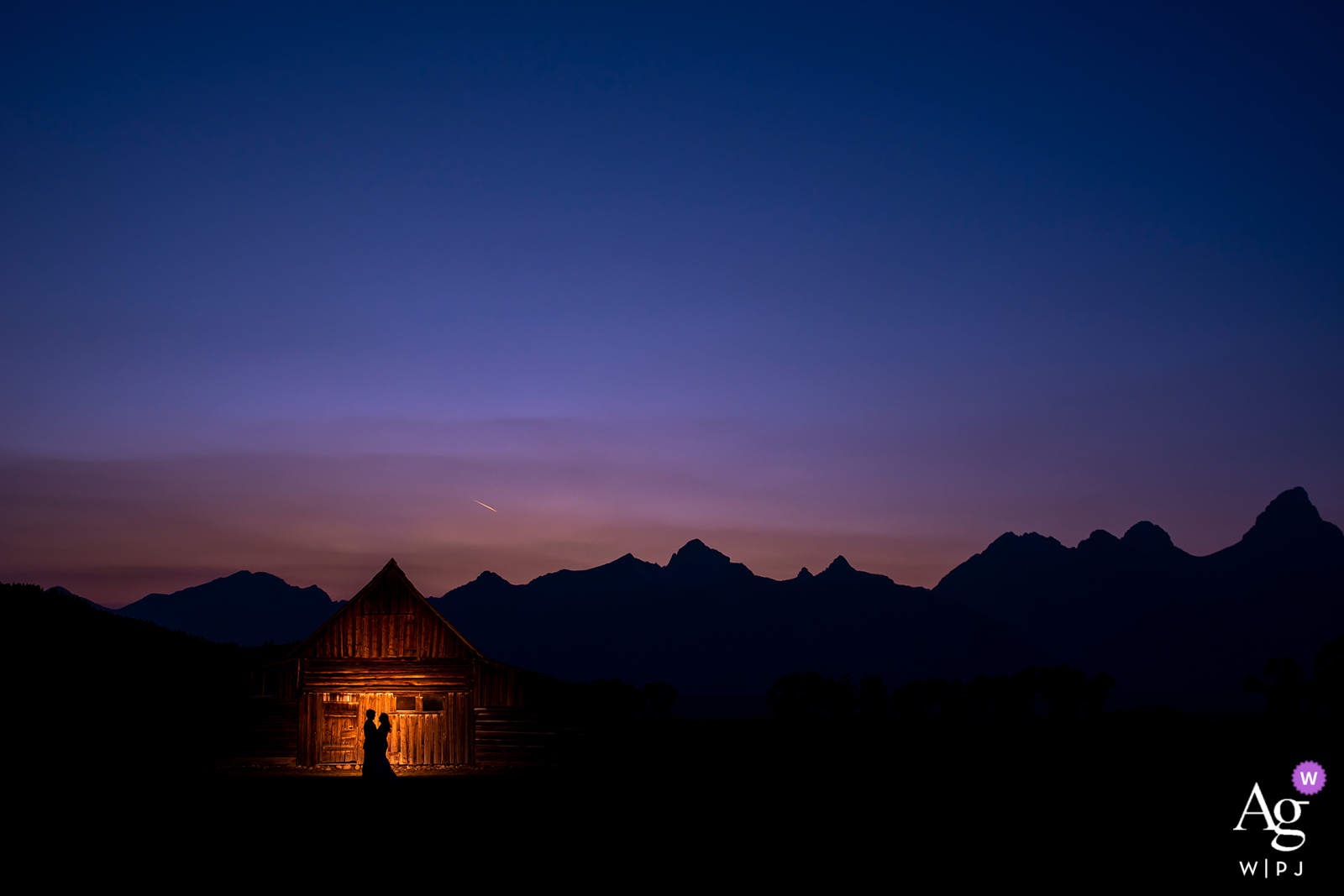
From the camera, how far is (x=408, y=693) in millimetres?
33594

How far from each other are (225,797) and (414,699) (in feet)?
31.2

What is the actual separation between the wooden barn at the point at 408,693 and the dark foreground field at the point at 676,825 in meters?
1.58

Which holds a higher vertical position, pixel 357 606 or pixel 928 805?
pixel 357 606

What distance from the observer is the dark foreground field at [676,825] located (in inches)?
639

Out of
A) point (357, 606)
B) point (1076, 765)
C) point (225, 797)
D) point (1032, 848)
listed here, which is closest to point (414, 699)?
point (357, 606)

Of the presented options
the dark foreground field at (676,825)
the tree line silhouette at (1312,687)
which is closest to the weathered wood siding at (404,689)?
the dark foreground field at (676,825)

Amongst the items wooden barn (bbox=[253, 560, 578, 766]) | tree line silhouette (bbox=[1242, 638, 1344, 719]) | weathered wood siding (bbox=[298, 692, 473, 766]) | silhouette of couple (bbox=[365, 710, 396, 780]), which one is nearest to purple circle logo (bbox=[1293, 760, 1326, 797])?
wooden barn (bbox=[253, 560, 578, 766])

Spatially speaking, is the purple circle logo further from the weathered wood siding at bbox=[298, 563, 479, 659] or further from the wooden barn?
the weathered wood siding at bbox=[298, 563, 479, 659]

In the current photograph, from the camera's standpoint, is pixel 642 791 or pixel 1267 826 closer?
pixel 1267 826

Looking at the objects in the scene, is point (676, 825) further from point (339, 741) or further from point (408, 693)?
point (339, 741)

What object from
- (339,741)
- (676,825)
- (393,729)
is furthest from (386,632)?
(676,825)

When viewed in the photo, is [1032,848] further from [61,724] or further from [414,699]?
[61,724]

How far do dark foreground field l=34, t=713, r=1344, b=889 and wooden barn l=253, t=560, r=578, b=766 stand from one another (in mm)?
1579

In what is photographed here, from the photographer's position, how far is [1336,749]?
46031 mm
